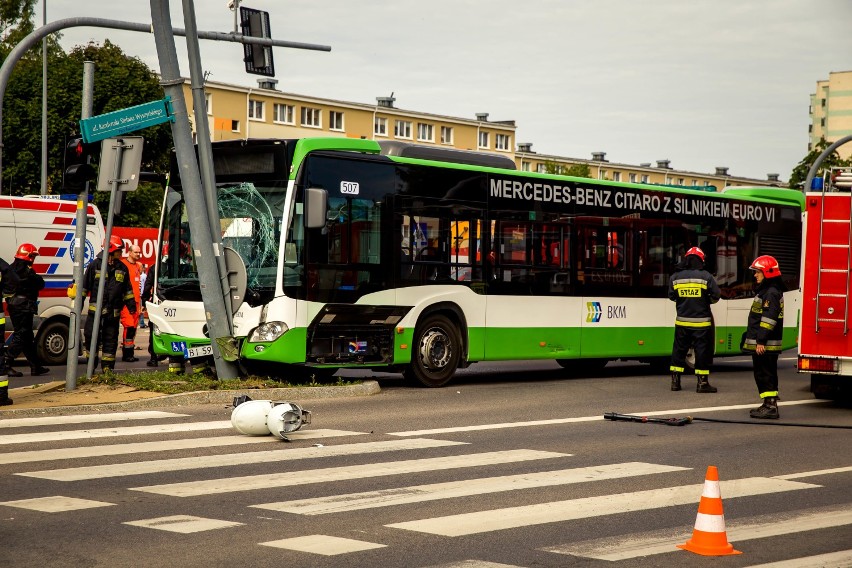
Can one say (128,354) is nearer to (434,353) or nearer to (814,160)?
(434,353)

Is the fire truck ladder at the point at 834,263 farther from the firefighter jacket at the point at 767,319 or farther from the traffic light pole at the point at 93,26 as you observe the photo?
the traffic light pole at the point at 93,26

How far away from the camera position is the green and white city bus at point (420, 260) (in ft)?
49.9

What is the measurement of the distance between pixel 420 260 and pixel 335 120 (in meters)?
83.9

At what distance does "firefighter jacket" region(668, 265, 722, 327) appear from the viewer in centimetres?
1670

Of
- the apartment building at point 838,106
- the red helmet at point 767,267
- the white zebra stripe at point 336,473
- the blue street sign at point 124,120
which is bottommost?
the white zebra stripe at point 336,473

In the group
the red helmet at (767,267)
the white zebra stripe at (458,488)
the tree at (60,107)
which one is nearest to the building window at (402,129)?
the tree at (60,107)

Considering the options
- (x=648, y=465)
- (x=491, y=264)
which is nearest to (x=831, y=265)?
(x=491, y=264)

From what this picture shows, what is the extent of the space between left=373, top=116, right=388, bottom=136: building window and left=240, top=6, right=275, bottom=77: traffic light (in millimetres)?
81677

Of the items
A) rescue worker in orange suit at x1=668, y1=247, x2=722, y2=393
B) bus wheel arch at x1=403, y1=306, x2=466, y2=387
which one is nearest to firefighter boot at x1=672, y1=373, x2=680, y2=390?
rescue worker in orange suit at x1=668, y1=247, x2=722, y2=393

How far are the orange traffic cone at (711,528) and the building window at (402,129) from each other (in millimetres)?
99263

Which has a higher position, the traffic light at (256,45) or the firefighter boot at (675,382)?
the traffic light at (256,45)

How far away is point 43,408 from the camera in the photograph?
1284 cm

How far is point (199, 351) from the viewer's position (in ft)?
50.9

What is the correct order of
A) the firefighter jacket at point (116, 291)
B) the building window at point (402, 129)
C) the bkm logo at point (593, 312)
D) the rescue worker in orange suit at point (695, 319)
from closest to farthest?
the rescue worker in orange suit at point (695, 319)
the firefighter jacket at point (116, 291)
the bkm logo at point (593, 312)
the building window at point (402, 129)
